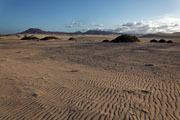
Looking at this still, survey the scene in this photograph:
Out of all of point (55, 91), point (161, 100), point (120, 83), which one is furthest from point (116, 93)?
point (55, 91)

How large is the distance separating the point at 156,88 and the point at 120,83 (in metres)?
1.43

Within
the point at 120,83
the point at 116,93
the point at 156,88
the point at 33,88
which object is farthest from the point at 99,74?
the point at 33,88

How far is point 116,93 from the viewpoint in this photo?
16.3 feet

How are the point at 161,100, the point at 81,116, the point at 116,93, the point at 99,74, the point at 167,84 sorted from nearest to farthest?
the point at 81,116 → the point at 161,100 → the point at 116,93 → the point at 167,84 → the point at 99,74

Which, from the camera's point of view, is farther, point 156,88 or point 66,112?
point 156,88

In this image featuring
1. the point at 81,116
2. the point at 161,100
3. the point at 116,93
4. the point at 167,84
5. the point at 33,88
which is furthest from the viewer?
the point at 167,84

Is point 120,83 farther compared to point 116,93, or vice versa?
point 120,83

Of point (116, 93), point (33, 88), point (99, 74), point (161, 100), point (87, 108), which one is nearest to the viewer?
point (87, 108)

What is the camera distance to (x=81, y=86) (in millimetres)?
5668

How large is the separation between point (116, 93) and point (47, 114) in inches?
97.6

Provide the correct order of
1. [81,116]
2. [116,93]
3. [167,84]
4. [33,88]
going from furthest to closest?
[167,84] < [33,88] < [116,93] < [81,116]

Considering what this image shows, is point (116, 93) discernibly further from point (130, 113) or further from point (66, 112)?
point (66, 112)

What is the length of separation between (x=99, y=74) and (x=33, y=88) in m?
3.38

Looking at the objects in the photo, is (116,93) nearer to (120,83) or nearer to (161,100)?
(120,83)
